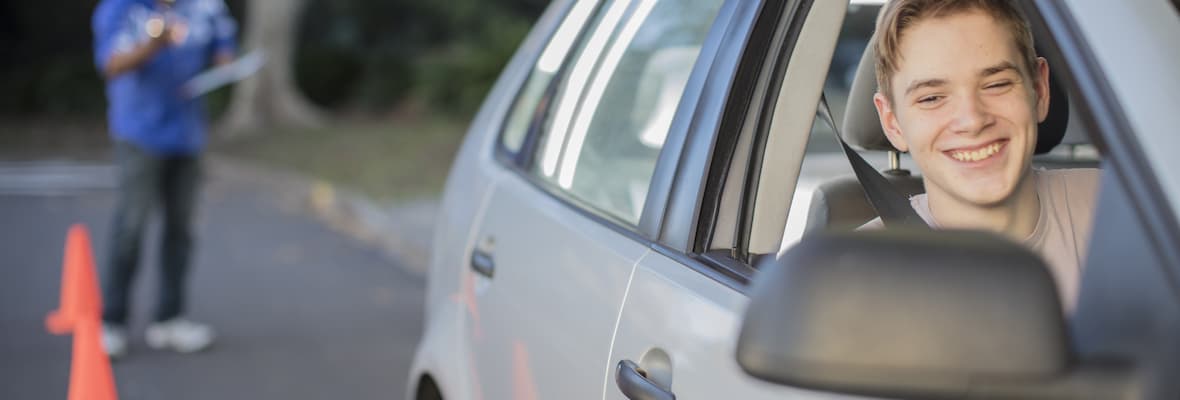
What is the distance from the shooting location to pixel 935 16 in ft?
6.64

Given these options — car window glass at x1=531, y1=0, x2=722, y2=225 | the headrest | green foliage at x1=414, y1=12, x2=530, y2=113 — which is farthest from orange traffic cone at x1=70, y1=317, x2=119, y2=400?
green foliage at x1=414, y1=12, x2=530, y2=113

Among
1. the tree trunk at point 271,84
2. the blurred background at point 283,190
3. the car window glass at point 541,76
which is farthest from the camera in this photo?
the tree trunk at point 271,84

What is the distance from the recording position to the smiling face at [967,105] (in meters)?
2.00

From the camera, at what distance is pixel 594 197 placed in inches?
105

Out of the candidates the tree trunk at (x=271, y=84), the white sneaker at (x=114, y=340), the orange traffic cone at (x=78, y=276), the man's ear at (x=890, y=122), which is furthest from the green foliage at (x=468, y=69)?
the man's ear at (x=890, y=122)

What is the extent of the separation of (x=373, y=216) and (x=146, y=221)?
16.5 feet

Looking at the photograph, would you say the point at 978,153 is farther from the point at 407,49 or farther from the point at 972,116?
the point at 407,49

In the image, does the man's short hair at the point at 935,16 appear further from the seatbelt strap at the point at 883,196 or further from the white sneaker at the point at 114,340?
the white sneaker at the point at 114,340

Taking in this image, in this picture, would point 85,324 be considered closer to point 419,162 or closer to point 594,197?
point 594,197

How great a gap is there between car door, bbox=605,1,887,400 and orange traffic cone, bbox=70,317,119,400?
2.53 metres

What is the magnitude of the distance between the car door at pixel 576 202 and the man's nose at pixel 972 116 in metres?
0.51

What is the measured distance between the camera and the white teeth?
2086 millimetres

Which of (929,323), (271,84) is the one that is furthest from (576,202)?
(271,84)

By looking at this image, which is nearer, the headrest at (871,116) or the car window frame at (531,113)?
the headrest at (871,116)
